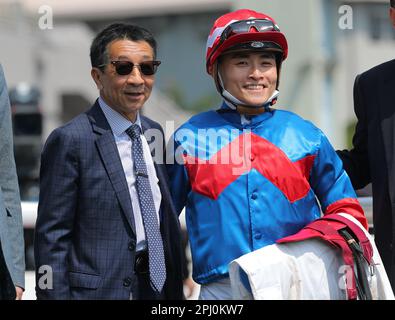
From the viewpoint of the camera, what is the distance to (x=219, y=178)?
355 centimetres

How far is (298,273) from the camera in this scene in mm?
3342

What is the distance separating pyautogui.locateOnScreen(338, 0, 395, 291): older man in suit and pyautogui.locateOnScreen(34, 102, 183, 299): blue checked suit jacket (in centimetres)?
102

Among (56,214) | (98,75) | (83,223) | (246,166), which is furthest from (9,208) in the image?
(246,166)

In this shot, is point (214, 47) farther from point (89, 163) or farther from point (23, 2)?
point (23, 2)

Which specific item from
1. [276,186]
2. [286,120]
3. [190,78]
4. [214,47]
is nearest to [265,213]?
[276,186]

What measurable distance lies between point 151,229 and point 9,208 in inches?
21.2

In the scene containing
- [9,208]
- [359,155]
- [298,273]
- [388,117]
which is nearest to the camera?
[298,273]

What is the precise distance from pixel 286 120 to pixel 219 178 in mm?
379

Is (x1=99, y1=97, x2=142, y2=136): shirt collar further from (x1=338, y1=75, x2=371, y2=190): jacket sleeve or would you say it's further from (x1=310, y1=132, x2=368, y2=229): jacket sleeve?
(x1=338, y1=75, x2=371, y2=190): jacket sleeve

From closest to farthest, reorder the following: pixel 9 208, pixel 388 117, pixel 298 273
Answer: pixel 298 273, pixel 9 208, pixel 388 117

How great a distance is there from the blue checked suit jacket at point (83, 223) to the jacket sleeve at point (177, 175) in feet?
0.78

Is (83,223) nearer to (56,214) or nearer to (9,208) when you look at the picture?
(56,214)

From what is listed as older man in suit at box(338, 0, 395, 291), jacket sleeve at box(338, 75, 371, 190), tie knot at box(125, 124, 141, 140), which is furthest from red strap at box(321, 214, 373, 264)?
tie knot at box(125, 124, 141, 140)

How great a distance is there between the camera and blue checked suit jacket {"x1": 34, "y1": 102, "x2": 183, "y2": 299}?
352cm
